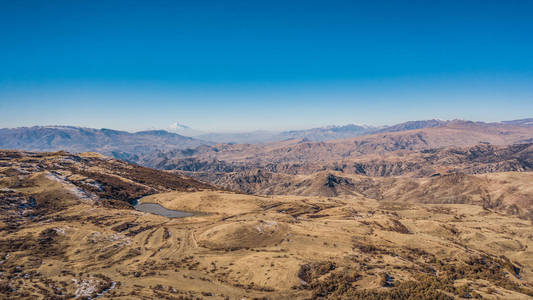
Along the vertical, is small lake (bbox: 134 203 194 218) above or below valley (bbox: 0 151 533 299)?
below

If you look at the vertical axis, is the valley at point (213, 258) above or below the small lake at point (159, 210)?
above

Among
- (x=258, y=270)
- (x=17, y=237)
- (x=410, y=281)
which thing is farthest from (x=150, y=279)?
(x=410, y=281)

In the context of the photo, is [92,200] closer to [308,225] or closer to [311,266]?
[308,225]

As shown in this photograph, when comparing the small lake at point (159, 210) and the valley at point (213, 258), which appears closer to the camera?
the valley at point (213, 258)

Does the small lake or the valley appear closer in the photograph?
the valley

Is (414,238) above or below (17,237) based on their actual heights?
below

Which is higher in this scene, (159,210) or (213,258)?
(213,258)

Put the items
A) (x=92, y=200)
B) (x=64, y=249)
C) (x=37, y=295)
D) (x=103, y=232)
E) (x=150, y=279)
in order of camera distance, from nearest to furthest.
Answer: (x=37, y=295) → (x=150, y=279) → (x=64, y=249) → (x=103, y=232) → (x=92, y=200)

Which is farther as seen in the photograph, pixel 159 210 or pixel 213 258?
pixel 159 210
